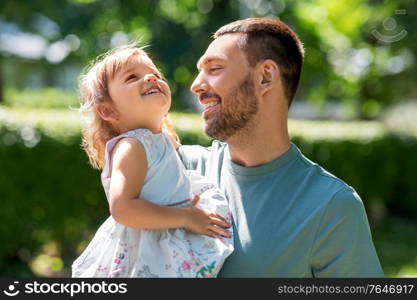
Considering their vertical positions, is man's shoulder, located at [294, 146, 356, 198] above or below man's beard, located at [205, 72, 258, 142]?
below

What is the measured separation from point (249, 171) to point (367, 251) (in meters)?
0.53

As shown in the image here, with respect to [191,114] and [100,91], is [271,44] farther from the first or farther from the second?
[191,114]

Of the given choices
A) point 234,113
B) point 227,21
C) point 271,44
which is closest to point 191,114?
point 227,21

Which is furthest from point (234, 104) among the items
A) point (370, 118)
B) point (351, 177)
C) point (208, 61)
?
point (370, 118)

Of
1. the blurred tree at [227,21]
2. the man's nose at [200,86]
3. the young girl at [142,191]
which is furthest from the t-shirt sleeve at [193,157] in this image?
the blurred tree at [227,21]

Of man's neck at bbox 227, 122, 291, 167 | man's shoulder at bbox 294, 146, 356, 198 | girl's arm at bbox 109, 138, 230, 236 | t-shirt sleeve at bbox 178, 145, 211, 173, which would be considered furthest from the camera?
t-shirt sleeve at bbox 178, 145, 211, 173

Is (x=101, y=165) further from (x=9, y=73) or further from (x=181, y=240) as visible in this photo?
(x=9, y=73)

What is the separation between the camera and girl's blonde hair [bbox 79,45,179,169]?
2525 millimetres

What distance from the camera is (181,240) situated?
2.33 metres

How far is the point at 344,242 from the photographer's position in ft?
7.60

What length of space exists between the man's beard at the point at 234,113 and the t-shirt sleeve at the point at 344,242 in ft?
1.56

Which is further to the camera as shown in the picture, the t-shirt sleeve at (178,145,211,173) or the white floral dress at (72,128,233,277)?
the t-shirt sleeve at (178,145,211,173)

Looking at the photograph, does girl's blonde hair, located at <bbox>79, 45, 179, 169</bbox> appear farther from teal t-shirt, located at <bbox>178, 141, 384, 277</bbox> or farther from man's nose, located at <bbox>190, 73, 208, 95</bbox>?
teal t-shirt, located at <bbox>178, 141, 384, 277</bbox>

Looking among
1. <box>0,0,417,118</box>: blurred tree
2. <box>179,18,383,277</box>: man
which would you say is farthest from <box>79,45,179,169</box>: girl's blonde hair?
<box>0,0,417,118</box>: blurred tree
